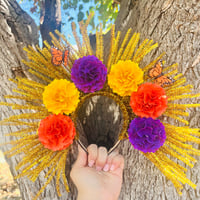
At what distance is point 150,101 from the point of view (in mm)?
601

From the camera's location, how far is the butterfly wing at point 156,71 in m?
0.65

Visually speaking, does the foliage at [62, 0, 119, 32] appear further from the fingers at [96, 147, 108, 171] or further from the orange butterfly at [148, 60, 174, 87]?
the fingers at [96, 147, 108, 171]

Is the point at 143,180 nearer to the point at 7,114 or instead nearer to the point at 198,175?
the point at 198,175

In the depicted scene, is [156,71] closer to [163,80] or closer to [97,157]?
[163,80]

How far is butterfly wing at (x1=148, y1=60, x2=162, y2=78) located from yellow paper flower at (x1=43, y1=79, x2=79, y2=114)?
340mm

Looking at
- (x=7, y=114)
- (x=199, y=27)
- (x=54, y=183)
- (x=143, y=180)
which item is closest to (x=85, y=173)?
(x=54, y=183)

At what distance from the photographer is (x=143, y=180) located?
0.79 metres

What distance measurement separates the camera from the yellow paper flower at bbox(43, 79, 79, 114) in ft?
2.01

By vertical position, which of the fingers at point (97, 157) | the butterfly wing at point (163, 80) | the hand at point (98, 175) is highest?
the butterfly wing at point (163, 80)

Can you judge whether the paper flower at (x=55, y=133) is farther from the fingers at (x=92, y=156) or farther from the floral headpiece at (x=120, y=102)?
the fingers at (x=92, y=156)

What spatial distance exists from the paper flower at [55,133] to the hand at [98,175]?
152 millimetres

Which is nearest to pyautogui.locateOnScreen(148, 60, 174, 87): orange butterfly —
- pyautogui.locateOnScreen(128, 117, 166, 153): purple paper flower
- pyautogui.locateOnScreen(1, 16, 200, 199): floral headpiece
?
pyautogui.locateOnScreen(1, 16, 200, 199): floral headpiece

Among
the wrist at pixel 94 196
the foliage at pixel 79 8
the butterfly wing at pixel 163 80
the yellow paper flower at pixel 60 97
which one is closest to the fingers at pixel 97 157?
the wrist at pixel 94 196

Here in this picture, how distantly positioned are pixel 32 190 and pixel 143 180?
1.92ft
